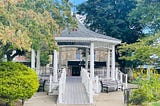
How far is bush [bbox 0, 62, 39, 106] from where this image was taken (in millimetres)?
12812

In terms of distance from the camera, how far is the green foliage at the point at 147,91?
1423 cm

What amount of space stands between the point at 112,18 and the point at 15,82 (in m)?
21.0

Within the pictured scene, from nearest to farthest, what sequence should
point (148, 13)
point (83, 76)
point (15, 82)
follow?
point (15, 82)
point (83, 76)
point (148, 13)

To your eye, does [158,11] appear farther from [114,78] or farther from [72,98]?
[72,98]

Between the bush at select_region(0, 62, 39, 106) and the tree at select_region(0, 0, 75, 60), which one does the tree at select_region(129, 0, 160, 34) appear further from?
the bush at select_region(0, 62, 39, 106)

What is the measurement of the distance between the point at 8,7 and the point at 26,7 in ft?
7.17

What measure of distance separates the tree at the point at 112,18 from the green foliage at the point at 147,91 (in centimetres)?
1632

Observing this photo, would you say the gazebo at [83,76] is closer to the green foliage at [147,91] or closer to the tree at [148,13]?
the green foliage at [147,91]

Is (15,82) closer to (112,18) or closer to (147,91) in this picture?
(147,91)

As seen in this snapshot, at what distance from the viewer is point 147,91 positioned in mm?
14180

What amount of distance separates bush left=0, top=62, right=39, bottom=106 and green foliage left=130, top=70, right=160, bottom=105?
4.73 metres

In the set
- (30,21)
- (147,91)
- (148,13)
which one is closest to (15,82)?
(30,21)

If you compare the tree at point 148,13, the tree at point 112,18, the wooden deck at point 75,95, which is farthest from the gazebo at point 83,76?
the tree at point 112,18

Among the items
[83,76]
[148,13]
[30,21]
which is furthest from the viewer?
[148,13]
